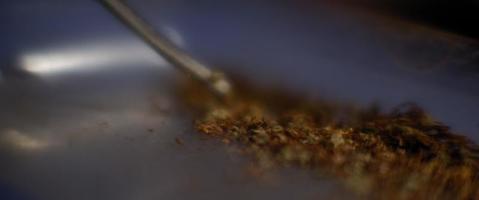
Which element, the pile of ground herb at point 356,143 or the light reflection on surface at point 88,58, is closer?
the pile of ground herb at point 356,143

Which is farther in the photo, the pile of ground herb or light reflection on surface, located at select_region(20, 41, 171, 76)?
light reflection on surface, located at select_region(20, 41, 171, 76)

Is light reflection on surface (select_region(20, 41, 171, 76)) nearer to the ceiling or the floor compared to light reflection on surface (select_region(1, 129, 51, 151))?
nearer to the ceiling

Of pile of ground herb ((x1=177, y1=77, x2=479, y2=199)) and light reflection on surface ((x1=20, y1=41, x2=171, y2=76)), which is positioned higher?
light reflection on surface ((x1=20, y1=41, x2=171, y2=76))

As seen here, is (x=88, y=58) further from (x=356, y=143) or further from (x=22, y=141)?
(x=356, y=143)

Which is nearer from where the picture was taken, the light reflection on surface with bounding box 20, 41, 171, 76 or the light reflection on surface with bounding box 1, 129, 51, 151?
the light reflection on surface with bounding box 1, 129, 51, 151
